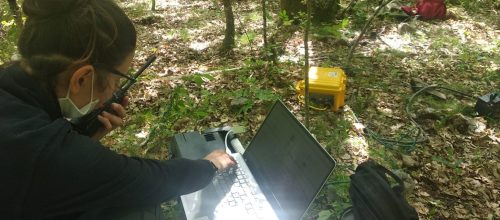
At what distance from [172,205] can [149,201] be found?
42.6 inches

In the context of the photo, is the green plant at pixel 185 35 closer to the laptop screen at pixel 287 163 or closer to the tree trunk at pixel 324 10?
the tree trunk at pixel 324 10

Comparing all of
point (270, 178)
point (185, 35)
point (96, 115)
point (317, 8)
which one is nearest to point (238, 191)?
point (270, 178)

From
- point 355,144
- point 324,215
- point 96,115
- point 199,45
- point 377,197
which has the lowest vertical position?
point 199,45

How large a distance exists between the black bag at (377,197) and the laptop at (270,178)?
391mm

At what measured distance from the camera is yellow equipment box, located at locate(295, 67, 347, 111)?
13.9 feet

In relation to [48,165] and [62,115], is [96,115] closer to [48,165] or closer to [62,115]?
[62,115]

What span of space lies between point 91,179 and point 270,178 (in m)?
1.21

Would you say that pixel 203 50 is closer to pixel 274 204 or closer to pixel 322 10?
pixel 322 10

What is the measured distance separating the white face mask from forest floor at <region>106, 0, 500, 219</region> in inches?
45.1

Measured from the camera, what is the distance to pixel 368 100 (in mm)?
4688

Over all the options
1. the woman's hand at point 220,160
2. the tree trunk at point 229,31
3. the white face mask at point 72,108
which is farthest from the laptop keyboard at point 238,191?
the tree trunk at point 229,31

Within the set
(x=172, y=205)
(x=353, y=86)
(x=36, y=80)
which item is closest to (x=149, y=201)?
(x=36, y=80)

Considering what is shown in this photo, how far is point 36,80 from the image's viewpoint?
160 centimetres

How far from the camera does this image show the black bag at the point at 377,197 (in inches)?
81.5
